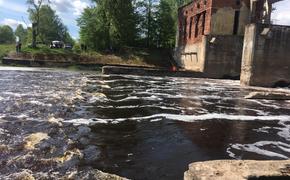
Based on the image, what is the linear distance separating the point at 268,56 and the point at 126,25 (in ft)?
88.8

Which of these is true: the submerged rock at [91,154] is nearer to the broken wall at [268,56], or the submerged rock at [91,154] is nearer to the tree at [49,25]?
the broken wall at [268,56]

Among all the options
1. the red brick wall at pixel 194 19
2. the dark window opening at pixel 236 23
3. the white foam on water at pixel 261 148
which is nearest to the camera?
the white foam on water at pixel 261 148

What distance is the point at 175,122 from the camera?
12656 mm

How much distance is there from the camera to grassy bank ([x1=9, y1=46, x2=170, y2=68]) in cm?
4628

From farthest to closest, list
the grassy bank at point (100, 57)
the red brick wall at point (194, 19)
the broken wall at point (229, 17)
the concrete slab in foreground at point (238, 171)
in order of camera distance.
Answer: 1. the grassy bank at point (100, 57)
2. the red brick wall at point (194, 19)
3. the broken wall at point (229, 17)
4. the concrete slab in foreground at point (238, 171)

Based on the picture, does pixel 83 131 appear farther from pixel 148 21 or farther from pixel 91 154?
pixel 148 21

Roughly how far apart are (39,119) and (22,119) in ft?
1.67

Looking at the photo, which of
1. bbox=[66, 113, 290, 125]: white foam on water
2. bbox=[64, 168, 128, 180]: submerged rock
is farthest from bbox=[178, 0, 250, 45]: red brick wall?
bbox=[64, 168, 128, 180]: submerged rock

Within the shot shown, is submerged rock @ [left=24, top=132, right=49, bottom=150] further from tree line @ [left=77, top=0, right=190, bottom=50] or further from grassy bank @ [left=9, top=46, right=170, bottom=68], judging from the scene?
tree line @ [left=77, top=0, right=190, bottom=50]

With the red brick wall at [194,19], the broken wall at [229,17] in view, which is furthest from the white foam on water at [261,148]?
the red brick wall at [194,19]

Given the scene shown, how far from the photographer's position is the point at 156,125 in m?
12.0

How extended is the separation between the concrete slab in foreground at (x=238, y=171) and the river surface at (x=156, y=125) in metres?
1.38

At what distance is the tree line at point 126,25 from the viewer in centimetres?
5047

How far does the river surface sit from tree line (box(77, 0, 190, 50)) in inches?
1241
